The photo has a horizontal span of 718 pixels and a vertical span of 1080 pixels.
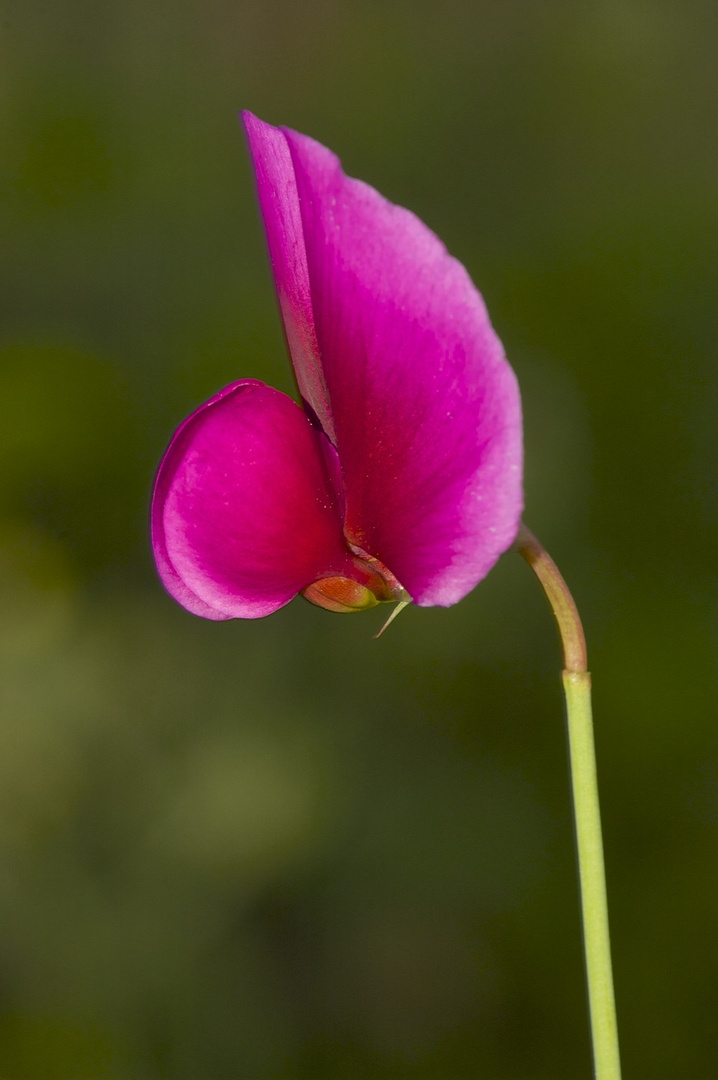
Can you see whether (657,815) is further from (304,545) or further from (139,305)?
(304,545)

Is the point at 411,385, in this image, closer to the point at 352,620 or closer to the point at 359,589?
the point at 359,589

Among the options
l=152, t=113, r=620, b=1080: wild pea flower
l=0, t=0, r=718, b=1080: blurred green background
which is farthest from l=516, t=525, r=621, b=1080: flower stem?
l=0, t=0, r=718, b=1080: blurred green background

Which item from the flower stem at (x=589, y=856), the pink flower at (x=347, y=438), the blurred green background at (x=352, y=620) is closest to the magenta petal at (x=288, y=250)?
the pink flower at (x=347, y=438)

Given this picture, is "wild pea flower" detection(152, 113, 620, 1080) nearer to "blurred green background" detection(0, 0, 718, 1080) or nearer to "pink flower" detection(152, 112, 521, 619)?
"pink flower" detection(152, 112, 521, 619)

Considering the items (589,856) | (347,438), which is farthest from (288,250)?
(589,856)

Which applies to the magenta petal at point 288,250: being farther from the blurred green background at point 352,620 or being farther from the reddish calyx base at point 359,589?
the blurred green background at point 352,620
